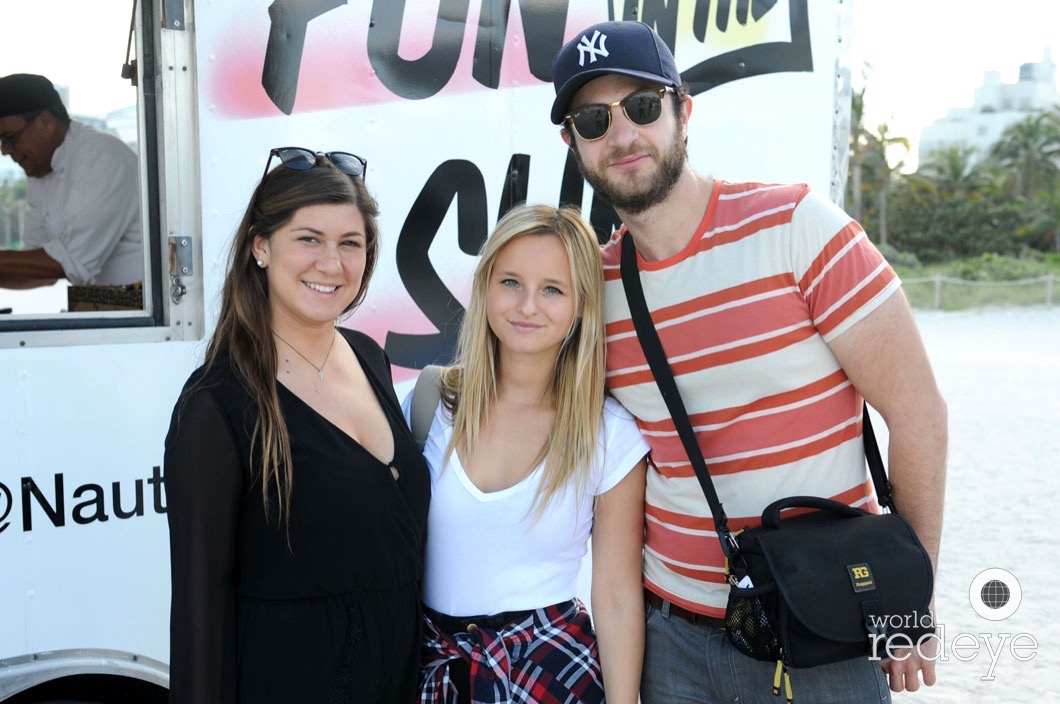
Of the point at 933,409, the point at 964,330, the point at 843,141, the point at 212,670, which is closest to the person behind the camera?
the point at 212,670

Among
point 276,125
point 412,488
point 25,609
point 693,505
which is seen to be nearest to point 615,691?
point 693,505

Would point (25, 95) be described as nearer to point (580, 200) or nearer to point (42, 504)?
point (42, 504)

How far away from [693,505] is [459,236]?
1.12m

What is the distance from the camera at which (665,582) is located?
2.04 metres

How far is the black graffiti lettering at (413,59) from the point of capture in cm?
252

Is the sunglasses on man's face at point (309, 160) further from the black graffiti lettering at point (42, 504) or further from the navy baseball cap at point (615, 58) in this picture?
the black graffiti lettering at point (42, 504)

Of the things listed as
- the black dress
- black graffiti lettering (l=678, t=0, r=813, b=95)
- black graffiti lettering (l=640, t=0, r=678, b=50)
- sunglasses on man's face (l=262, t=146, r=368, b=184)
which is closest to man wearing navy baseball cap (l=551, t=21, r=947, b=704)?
sunglasses on man's face (l=262, t=146, r=368, b=184)

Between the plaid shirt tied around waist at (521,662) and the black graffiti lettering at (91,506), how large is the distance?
0.82 metres

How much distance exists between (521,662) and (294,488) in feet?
1.84

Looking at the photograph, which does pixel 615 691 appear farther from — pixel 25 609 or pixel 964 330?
pixel 964 330

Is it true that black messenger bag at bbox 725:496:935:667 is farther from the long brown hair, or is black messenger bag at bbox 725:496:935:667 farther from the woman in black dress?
the long brown hair

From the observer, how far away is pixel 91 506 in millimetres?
2182

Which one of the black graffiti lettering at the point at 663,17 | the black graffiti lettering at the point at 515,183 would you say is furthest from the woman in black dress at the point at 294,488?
the black graffiti lettering at the point at 663,17

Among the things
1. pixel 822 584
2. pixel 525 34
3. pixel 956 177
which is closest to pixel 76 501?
pixel 822 584
